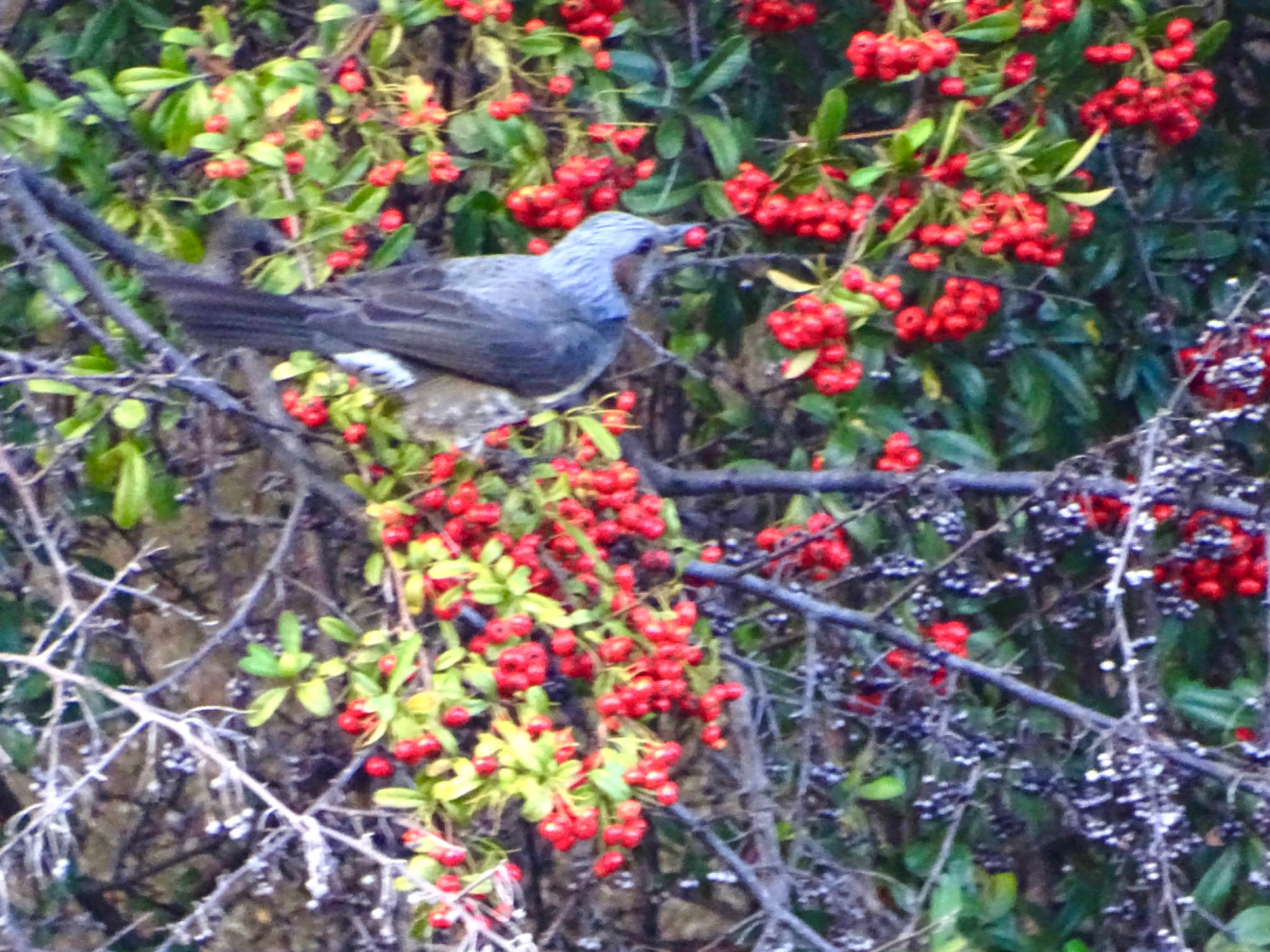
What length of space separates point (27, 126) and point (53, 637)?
3.38ft

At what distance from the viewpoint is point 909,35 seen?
266 centimetres

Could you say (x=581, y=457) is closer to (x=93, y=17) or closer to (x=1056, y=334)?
(x=1056, y=334)

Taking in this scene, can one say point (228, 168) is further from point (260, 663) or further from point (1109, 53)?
point (1109, 53)

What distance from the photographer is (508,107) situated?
2621 mm

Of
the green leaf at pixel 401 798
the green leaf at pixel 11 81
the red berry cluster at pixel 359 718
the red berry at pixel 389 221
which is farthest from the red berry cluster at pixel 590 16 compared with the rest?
the green leaf at pixel 401 798

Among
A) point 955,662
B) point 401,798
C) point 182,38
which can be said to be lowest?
point 955,662

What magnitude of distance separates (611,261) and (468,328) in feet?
1.29

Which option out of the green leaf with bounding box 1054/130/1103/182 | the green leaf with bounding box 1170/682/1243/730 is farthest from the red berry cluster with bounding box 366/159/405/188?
the green leaf with bounding box 1170/682/1243/730

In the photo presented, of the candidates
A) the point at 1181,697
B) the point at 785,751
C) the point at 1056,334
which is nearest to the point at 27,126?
the point at 785,751

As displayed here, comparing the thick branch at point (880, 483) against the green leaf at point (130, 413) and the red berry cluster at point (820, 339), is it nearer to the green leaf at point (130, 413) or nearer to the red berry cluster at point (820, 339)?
the red berry cluster at point (820, 339)

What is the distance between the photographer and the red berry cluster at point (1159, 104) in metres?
2.78

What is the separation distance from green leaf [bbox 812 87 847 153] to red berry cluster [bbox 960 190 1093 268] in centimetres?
25

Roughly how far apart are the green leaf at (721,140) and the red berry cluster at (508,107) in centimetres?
39

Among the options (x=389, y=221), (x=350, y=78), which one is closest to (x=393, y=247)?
(x=389, y=221)
